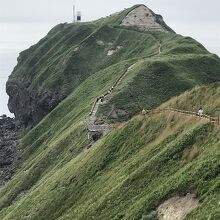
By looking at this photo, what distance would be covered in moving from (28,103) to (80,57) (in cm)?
2422

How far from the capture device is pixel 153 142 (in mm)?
48906

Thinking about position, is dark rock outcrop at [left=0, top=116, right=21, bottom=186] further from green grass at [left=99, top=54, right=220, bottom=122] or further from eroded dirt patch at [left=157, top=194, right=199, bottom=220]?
eroded dirt patch at [left=157, top=194, right=199, bottom=220]

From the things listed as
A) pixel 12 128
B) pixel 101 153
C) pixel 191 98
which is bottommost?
pixel 12 128

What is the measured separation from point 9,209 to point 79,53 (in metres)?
94.9

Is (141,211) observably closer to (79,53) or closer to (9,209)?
(9,209)

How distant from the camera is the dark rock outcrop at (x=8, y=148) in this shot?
108312 millimetres

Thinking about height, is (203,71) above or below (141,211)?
above

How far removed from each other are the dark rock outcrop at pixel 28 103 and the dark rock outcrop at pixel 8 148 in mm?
4099

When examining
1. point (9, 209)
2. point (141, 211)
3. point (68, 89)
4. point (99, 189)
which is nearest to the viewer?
point (141, 211)

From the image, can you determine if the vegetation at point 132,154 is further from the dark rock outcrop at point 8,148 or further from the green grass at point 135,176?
the dark rock outcrop at point 8,148

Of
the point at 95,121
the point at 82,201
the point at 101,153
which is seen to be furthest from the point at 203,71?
the point at 82,201

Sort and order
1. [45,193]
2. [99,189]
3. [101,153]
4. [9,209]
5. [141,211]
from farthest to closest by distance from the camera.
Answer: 1. [9,209]
2. [45,193]
3. [101,153]
4. [99,189]
5. [141,211]

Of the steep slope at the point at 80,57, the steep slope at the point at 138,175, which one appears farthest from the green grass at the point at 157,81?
the steep slope at the point at 138,175

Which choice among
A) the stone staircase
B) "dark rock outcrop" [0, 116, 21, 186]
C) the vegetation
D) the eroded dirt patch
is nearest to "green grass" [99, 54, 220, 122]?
the vegetation
